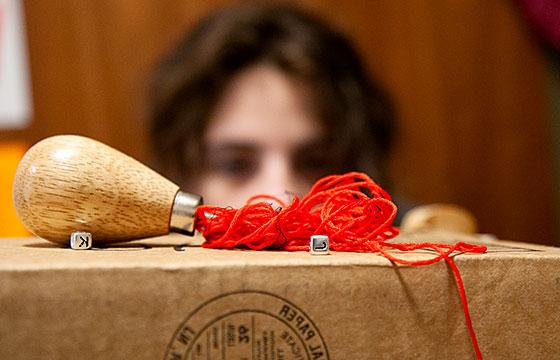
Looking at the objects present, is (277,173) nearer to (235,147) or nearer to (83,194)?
(235,147)

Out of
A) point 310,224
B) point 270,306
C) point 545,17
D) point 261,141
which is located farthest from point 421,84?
point 270,306

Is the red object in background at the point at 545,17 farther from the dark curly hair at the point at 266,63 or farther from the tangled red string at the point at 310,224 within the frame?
the tangled red string at the point at 310,224

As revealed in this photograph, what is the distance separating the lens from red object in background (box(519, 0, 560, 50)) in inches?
58.5

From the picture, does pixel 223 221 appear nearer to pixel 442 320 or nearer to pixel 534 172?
pixel 442 320

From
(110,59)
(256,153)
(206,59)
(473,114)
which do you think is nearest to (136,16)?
(110,59)

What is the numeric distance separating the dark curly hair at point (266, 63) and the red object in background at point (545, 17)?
0.44m

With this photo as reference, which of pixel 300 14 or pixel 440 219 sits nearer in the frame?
A: pixel 440 219

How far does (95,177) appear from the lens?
478mm

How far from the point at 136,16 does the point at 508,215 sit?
43.4 inches

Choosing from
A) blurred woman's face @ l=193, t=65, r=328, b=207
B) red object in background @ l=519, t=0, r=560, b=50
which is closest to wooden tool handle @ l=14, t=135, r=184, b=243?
blurred woman's face @ l=193, t=65, r=328, b=207

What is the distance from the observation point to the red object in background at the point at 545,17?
149 centimetres

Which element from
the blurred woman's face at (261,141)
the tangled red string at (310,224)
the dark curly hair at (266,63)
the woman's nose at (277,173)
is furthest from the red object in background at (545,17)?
the tangled red string at (310,224)

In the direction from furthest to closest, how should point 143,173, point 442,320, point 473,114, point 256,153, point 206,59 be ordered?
point 473,114 → point 206,59 → point 256,153 → point 143,173 → point 442,320

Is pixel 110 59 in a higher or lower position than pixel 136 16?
lower
